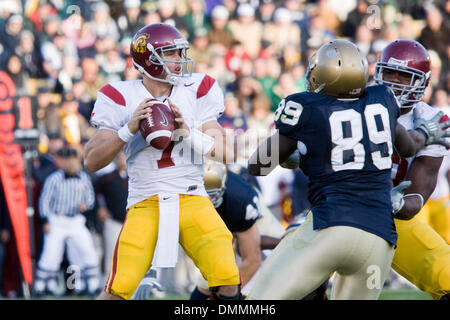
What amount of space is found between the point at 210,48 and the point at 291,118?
758cm

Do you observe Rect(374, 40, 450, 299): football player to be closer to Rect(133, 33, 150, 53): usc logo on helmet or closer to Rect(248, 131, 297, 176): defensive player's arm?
Rect(248, 131, 297, 176): defensive player's arm

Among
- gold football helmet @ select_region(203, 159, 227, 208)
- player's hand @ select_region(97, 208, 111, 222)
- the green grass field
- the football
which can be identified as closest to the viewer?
the football

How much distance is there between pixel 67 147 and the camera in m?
8.84

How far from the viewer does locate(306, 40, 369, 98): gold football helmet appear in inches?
148

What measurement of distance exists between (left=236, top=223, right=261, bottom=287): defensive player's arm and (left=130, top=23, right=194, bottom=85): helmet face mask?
5.07 feet

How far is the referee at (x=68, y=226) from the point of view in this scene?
844cm

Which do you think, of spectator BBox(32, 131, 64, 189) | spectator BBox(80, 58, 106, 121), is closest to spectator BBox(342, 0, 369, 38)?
spectator BBox(80, 58, 106, 121)

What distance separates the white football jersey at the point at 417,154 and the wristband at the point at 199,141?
1103 mm

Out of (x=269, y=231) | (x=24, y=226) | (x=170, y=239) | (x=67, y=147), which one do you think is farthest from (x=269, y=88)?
(x=170, y=239)

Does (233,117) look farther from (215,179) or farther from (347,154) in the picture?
(347,154)

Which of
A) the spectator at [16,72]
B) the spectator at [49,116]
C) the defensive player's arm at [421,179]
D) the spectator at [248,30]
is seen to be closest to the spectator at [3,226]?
the spectator at [49,116]
